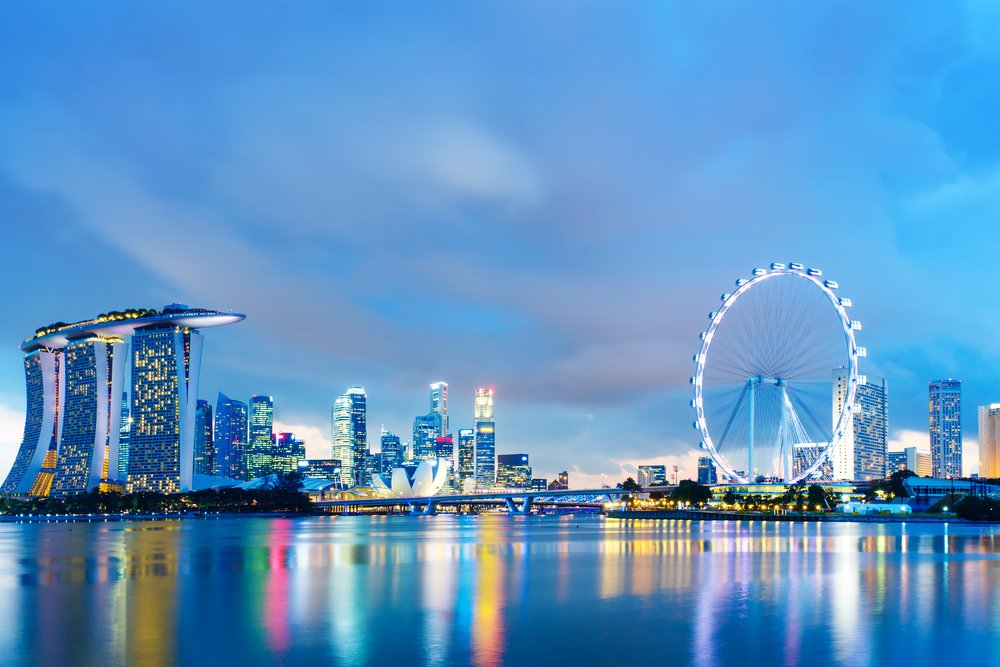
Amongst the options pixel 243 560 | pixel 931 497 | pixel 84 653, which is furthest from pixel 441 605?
pixel 931 497

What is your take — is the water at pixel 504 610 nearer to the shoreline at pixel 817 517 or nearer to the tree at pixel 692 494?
the shoreline at pixel 817 517

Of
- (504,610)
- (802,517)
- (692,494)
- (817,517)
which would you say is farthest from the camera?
(692,494)

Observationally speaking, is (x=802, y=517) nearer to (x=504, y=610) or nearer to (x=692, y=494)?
(x=692, y=494)

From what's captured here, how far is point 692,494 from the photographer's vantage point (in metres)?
184

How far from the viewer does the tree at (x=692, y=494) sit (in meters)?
184

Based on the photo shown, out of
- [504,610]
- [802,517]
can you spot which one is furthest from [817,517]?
[504,610]

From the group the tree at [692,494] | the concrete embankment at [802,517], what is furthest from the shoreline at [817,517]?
the tree at [692,494]

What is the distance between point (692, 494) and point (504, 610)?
153374mm

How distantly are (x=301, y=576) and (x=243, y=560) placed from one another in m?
14.0

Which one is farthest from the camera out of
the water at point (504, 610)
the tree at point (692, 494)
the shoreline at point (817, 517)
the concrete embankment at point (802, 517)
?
the tree at point (692, 494)

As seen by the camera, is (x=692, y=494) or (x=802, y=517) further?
(x=692, y=494)

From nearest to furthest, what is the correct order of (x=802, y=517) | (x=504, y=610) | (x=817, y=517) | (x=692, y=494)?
1. (x=504, y=610)
2. (x=817, y=517)
3. (x=802, y=517)
4. (x=692, y=494)

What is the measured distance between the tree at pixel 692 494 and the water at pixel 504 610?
12032 cm

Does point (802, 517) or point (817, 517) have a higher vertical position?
point (817, 517)
